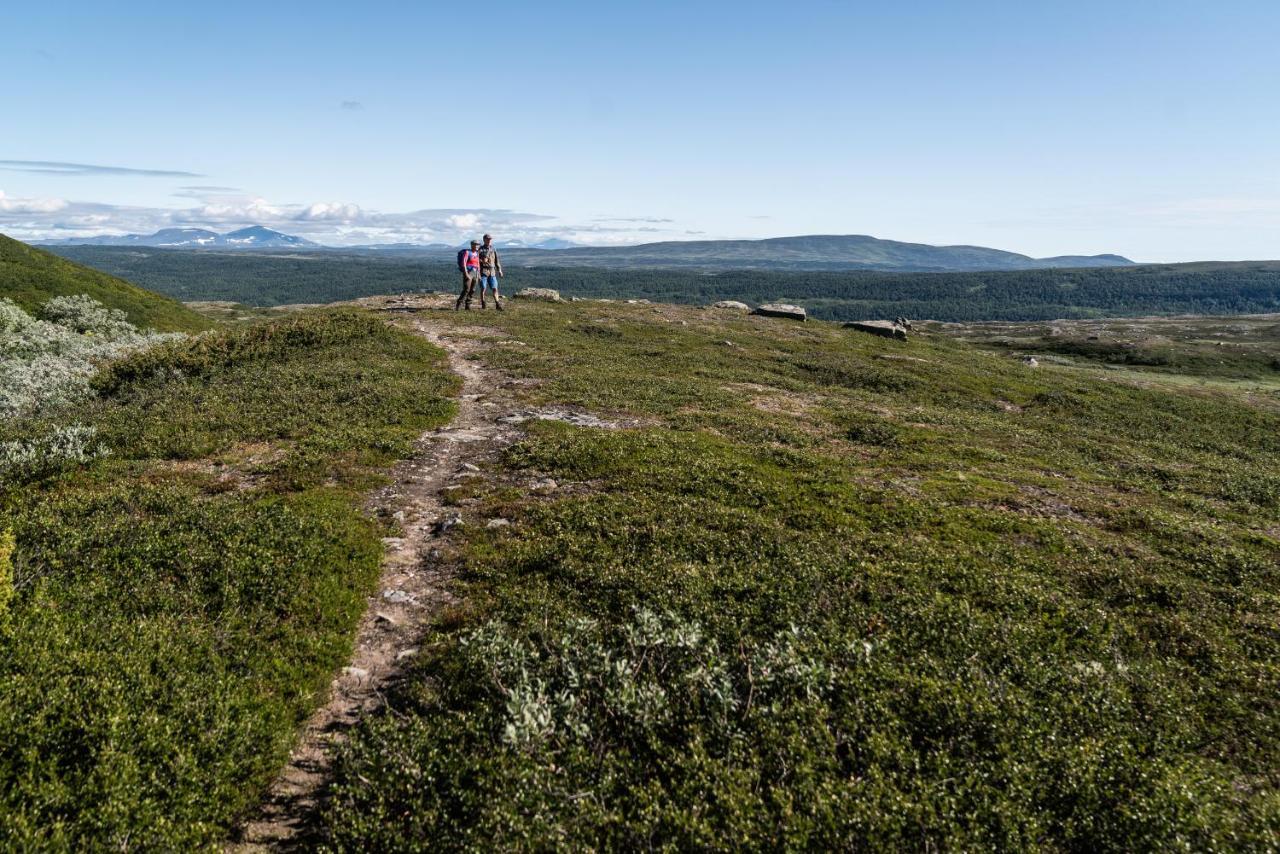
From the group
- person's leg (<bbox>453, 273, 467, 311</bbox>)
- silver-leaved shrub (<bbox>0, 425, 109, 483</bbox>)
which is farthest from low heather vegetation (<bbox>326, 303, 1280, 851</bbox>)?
person's leg (<bbox>453, 273, 467, 311</bbox>)

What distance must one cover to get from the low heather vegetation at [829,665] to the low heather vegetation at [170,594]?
1770 millimetres

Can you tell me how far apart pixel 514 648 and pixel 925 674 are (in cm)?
645

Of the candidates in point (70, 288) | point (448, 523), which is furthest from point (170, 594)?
point (70, 288)

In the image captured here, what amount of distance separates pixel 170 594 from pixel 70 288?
70434 mm

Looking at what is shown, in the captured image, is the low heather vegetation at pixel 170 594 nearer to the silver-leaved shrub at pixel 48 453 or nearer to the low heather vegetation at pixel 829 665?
the silver-leaved shrub at pixel 48 453

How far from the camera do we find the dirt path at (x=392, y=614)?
7176 mm

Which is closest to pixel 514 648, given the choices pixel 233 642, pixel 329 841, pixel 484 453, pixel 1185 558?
pixel 329 841

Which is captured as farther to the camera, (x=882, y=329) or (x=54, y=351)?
(x=882, y=329)

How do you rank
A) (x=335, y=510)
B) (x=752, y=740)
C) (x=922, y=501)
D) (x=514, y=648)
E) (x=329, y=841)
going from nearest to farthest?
(x=329, y=841)
(x=752, y=740)
(x=514, y=648)
(x=335, y=510)
(x=922, y=501)

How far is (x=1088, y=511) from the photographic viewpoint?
17.7 meters

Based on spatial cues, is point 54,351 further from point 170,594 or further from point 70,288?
point 170,594

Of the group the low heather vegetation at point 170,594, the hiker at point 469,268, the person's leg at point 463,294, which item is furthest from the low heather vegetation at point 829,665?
the person's leg at point 463,294

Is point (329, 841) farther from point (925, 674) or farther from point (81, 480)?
point (81, 480)

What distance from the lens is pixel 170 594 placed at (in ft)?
33.1
